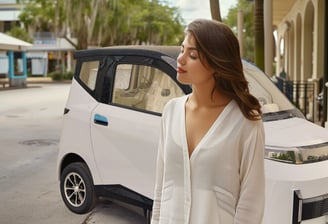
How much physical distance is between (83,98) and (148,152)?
122 centimetres

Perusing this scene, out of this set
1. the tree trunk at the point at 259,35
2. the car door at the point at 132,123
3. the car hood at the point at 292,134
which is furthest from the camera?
the tree trunk at the point at 259,35

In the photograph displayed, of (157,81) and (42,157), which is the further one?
(42,157)

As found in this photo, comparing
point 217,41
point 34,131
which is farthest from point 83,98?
point 34,131

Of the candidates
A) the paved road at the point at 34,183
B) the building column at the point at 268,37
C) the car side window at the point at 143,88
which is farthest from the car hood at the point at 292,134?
the building column at the point at 268,37

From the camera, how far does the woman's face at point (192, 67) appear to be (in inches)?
77.7

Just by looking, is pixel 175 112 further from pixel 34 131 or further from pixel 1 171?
pixel 34 131

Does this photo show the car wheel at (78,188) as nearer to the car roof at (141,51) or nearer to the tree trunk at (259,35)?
the car roof at (141,51)

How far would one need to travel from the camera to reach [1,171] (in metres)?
7.81

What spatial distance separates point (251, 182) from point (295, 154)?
5.69ft

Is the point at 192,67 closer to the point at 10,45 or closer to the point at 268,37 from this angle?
the point at 268,37

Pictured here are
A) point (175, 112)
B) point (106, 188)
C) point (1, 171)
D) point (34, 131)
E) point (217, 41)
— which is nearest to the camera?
point (217, 41)

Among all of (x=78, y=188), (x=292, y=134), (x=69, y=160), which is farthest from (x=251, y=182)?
(x=69, y=160)

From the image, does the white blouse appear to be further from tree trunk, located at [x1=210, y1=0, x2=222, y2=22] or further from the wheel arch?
tree trunk, located at [x1=210, y1=0, x2=222, y2=22]

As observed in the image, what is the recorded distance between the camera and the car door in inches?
172
